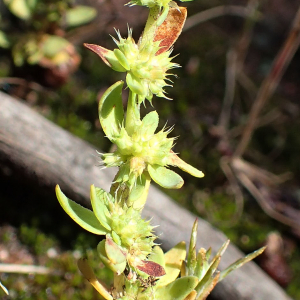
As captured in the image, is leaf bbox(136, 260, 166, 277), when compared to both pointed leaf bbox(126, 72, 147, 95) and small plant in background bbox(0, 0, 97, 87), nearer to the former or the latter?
pointed leaf bbox(126, 72, 147, 95)

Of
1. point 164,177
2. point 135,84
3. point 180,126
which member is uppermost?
point 135,84

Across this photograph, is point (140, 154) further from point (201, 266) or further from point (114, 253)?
point (201, 266)

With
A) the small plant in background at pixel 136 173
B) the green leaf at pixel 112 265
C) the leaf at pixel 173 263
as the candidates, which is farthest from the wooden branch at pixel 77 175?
the green leaf at pixel 112 265

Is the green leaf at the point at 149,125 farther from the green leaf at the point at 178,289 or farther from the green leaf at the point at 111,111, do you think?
the green leaf at the point at 178,289

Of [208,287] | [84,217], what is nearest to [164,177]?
[84,217]

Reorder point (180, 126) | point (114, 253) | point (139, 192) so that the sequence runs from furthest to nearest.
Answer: point (180, 126)
point (139, 192)
point (114, 253)

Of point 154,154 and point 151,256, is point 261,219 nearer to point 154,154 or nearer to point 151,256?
point 151,256
